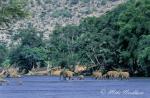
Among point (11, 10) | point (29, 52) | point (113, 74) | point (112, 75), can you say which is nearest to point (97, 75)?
point (112, 75)

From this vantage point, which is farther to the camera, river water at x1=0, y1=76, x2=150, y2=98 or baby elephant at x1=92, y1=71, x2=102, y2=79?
baby elephant at x1=92, y1=71, x2=102, y2=79

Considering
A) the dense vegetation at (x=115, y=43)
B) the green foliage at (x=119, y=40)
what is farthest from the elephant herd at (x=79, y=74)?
the green foliage at (x=119, y=40)

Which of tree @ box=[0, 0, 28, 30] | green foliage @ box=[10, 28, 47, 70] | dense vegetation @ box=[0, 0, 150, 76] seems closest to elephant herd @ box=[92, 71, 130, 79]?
dense vegetation @ box=[0, 0, 150, 76]

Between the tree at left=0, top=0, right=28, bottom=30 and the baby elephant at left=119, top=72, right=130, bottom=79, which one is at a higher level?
the tree at left=0, top=0, right=28, bottom=30

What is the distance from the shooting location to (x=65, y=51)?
432ft

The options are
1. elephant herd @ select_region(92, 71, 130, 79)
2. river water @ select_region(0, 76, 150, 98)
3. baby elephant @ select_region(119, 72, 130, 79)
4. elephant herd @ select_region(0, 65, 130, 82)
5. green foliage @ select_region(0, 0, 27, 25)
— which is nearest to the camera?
green foliage @ select_region(0, 0, 27, 25)

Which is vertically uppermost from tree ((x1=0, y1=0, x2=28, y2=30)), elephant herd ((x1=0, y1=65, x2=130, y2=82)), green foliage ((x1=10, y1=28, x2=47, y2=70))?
tree ((x1=0, y1=0, x2=28, y2=30))

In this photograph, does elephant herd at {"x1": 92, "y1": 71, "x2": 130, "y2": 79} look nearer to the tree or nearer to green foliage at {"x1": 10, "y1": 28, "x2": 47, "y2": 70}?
green foliage at {"x1": 10, "y1": 28, "x2": 47, "y2": 70}

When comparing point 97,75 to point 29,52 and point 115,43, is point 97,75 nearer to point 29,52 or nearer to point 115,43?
point 115,43

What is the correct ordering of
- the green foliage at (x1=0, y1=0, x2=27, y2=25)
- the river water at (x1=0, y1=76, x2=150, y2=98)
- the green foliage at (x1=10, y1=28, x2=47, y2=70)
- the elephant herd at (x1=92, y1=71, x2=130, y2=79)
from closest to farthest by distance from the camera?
the green foliage at (x1=0, y1=0, x2=27, y2=25), the river water at (x1=0, y1=76, x2=150, y2=98), the elephant herd at (x1=92, y1=71, x2=130, y2=79), the green foliage at (x1=10, y1=28, x2=47, y2=70)

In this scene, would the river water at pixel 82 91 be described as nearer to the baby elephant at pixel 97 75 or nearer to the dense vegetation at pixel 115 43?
the baby elephant at pixel 97 75

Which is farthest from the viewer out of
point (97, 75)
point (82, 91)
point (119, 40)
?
point (119, 40)

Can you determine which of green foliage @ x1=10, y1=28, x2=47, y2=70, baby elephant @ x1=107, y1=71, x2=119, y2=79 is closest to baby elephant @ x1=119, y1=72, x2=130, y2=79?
baby elephant @ x1=107, y1=71, x2=119, y2=79

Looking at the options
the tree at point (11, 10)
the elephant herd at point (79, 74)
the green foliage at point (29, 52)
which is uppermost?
the tree at point (11, 10)
